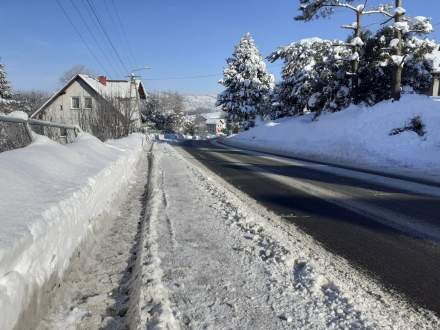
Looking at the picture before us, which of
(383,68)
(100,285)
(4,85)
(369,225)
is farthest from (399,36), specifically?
(4,85)

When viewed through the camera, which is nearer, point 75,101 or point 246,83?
point 75,101

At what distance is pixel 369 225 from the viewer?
5199mm

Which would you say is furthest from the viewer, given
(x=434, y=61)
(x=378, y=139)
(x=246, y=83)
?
(x=246, y=83)

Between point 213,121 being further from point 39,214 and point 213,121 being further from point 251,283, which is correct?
point 39,214

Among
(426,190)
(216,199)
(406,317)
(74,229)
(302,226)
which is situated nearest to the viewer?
(406,317)

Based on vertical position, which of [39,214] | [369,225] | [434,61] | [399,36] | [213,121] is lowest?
[369,225]

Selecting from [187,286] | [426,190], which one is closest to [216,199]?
[187,286]

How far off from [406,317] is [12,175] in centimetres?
329

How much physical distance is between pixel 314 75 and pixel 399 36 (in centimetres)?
843

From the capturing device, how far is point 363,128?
66.7 ft

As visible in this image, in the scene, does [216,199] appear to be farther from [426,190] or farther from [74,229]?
[426,190]

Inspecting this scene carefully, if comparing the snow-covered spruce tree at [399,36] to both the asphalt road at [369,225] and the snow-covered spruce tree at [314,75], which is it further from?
the asphalt road at [369,225]

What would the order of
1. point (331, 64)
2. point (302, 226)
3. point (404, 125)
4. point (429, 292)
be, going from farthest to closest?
point (331, 64)
point (404, 125)
point (302, 226)
point (429, 292)

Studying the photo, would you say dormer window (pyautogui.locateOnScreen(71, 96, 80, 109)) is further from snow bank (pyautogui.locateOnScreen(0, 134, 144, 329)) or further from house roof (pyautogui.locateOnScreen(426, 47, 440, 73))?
snow bank (pyautogui.locateOnScreen(0, 134, 144, 329))
